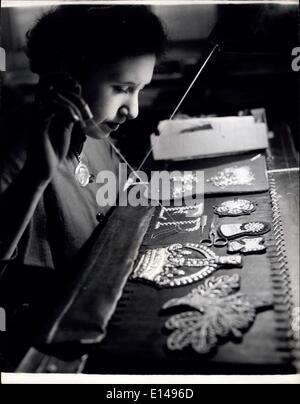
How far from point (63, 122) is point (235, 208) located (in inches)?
29.1

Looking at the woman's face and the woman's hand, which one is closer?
the woman's hand

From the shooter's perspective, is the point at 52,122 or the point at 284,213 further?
the point at 284,213

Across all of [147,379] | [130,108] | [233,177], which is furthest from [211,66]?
[147,379]

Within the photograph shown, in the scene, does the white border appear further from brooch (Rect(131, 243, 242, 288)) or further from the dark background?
the dark background

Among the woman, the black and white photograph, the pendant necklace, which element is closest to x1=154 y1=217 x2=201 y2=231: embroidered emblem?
the black and white photograph

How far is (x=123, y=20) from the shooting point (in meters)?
1.55

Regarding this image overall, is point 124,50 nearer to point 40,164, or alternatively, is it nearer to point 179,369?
point 40,164

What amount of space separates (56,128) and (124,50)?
45 centimetres

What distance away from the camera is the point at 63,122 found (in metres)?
1.35

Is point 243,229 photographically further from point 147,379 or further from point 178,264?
point 147,379

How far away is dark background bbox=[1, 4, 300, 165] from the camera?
5.70 feet

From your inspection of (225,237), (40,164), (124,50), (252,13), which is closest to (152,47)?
(124,50)

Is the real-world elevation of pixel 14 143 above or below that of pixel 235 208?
above

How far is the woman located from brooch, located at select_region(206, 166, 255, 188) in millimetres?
534
